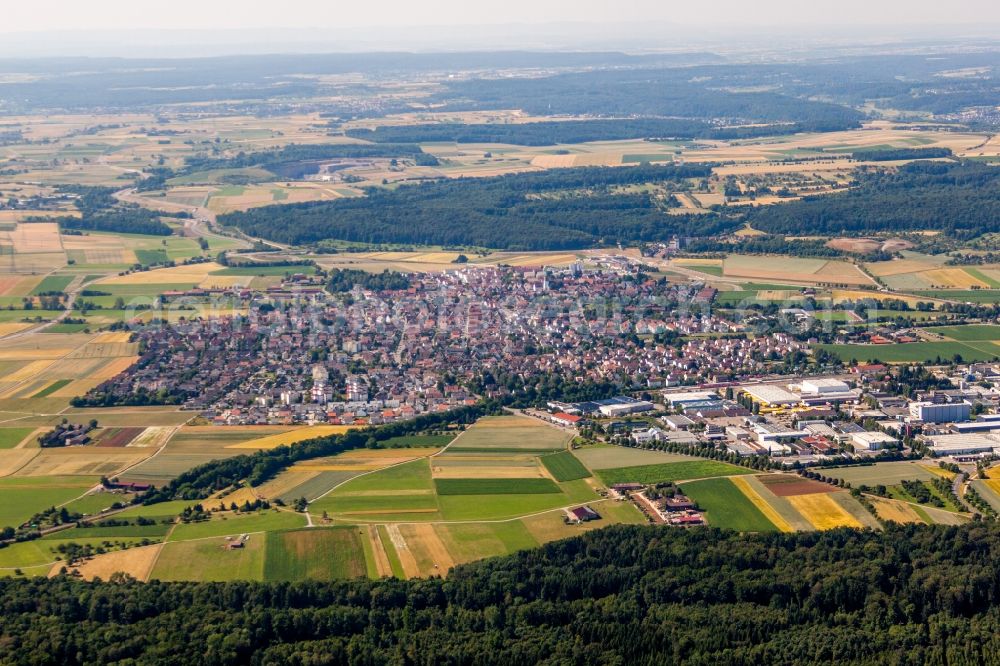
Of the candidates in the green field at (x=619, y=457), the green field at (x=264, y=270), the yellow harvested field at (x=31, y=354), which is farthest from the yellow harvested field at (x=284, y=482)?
the green field at (x=264, y=270)

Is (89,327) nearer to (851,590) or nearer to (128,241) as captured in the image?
(128,241)

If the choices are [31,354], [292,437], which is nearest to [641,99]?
[31,354]

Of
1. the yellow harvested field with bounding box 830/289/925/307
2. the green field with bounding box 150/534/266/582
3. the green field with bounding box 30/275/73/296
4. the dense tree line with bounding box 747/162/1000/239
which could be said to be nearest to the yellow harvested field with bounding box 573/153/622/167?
the dense tree line with bounding box 747/162/1000/239

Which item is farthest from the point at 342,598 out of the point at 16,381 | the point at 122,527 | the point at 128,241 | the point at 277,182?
the point at 277,182

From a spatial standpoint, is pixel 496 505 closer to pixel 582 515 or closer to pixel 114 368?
pixel 582 515

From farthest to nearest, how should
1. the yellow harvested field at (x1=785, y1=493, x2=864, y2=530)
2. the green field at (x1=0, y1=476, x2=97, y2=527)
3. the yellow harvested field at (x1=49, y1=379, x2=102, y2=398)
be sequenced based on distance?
1. the yellow harvested field at (x1=49, y1=379, x2=102, y2=398)
2. the green field at (x1=0, y1=476, x2=97, y2=527)
3. the yellow harvested field at (x1=785, y1=493, x2=864, y2=530)

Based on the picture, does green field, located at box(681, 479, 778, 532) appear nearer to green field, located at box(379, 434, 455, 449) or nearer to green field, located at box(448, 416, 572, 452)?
green field, located at box(448, 416, 572, 452)
